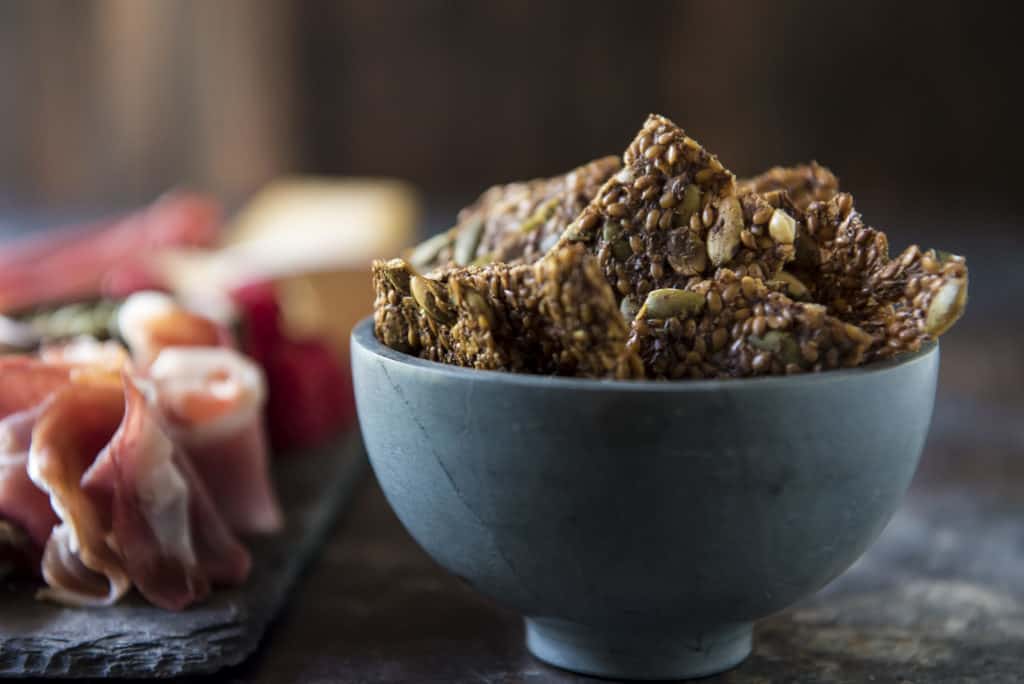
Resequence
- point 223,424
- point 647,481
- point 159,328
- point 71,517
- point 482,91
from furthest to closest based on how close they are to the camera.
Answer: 1. point 482,91
2. point 159,328
3. point 223,424
4. point 71,517
5. point 647,481

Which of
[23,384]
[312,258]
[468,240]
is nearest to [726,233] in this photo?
[468,240]

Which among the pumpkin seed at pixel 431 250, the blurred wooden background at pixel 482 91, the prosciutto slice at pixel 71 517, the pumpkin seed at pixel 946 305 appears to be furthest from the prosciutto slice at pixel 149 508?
the blurred wooden background at pixel 482 91

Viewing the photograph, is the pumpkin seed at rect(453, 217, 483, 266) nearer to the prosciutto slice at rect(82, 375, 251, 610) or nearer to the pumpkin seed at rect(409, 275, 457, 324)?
the pumpkin seed at rect(409, 275, 457, 324)

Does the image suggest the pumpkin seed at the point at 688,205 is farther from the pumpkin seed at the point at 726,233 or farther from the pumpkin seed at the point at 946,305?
the pumpkin seed at the point at 946,305

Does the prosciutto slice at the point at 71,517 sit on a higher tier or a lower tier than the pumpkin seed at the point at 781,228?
lower

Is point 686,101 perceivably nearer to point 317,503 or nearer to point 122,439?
point 317,503

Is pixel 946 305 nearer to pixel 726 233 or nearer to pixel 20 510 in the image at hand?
pixel 726 233
